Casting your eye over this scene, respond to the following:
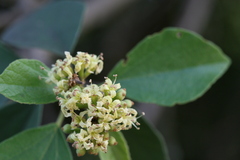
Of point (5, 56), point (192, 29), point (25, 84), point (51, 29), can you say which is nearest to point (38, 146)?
point (25, 84)

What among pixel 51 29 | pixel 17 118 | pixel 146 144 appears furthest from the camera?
pixel 51 29

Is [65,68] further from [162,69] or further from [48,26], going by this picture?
[48,26]

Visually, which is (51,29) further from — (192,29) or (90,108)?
(192,29)

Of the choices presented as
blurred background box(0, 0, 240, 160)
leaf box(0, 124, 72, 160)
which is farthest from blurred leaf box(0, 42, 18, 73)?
blurred background box(0, 0, 240, 160)

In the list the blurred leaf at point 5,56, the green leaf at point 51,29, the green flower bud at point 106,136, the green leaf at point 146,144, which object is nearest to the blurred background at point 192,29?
the green leaf at point 51,29

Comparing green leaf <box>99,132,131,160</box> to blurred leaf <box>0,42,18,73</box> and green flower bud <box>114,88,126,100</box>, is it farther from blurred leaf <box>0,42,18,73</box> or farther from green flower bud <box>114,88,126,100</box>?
blurred leaf <box>0,42,18,73</box>

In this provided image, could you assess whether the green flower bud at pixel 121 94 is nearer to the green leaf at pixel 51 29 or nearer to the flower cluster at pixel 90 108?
the flower cluster at pixel 90 108
